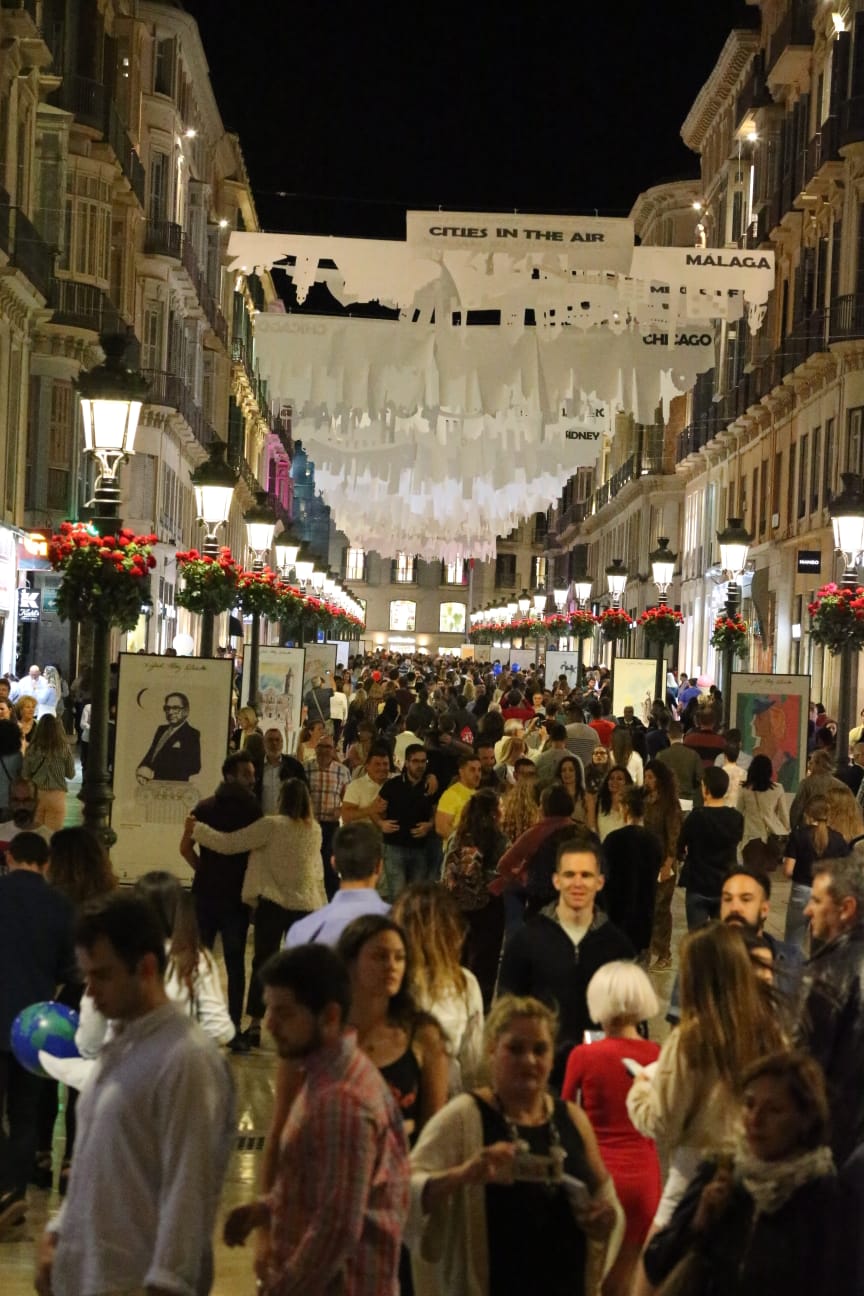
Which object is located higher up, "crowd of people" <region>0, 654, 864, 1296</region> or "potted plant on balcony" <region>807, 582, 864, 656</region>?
"potted plant on balcony" <region>807, 582, 864, 656</region>

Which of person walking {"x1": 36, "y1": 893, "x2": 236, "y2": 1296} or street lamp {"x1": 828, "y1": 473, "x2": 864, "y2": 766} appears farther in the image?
street lamp {"x1": 828, "y1": 473, "x2": 864, "y2": 766}

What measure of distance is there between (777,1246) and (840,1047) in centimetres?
193

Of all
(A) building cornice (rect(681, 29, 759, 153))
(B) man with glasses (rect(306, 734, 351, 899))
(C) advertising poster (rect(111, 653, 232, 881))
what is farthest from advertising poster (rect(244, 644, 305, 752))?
(A) building cornice (rect(681, 29, 759, 153))

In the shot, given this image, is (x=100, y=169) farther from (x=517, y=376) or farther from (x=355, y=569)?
(x=355, y=569)

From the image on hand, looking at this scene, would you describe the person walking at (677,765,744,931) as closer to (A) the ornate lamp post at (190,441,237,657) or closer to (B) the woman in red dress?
(B) the woman in red dress

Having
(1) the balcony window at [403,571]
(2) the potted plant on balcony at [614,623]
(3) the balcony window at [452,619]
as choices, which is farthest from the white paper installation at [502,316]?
(3) the balcony window at [452,619]

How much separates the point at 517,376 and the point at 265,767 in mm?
5291

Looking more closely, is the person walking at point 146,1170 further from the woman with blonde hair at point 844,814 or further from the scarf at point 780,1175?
the woman with blonde hair at point 844,814

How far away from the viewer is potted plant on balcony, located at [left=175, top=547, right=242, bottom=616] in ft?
75.5

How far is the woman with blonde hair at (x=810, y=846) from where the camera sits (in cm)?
1156

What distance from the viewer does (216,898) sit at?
1205 centimetres

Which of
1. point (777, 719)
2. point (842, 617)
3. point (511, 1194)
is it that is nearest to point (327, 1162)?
point (511, 1194)

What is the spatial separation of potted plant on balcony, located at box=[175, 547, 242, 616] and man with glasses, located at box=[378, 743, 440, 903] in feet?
29.4

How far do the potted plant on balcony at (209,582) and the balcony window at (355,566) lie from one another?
124 meters
